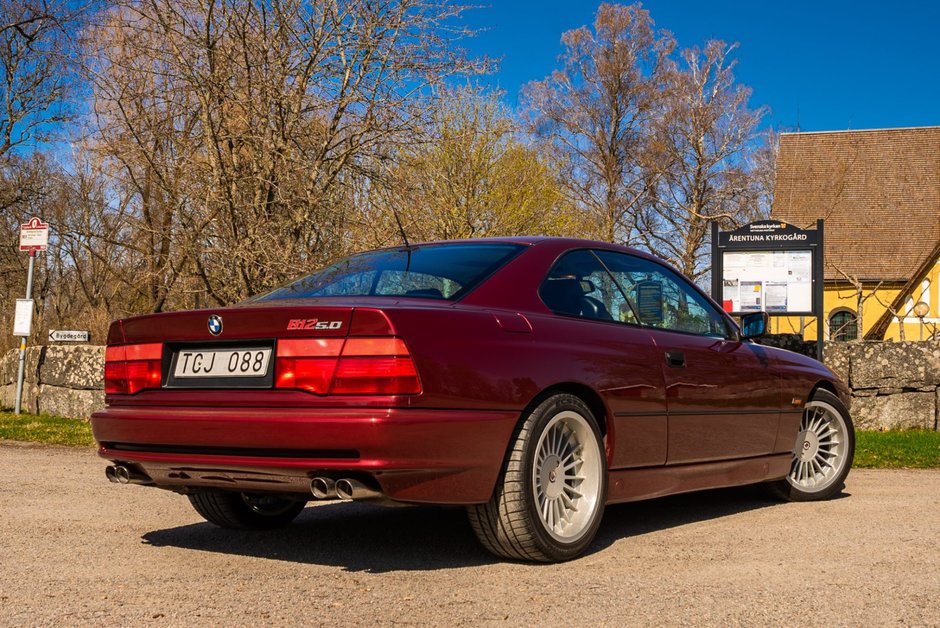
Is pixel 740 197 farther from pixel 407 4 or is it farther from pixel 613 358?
pixel 613 358

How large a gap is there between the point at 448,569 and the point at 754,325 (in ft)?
8.84

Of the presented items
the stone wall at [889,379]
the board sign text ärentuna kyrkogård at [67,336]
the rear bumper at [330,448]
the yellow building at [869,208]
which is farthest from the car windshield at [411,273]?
the yellow building at [869,208]

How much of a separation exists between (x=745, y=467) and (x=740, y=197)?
128ft

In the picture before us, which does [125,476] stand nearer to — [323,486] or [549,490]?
[323,486]

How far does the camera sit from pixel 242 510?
5387 mm

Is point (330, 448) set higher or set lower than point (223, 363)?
lower

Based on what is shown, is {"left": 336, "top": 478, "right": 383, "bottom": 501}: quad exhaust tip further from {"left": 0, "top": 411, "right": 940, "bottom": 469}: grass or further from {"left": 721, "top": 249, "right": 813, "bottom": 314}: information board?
{"left": 721, "top": 249, "right": 813, "bottom": 314}: information board

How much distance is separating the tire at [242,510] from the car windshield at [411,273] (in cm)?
105

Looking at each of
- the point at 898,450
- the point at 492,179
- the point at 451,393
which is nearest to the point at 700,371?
the point at 451,393

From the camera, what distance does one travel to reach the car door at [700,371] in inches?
210

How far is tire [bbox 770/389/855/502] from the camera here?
6.63 m

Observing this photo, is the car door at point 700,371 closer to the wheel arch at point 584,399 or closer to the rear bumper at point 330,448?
the wheel arch at point 584,399

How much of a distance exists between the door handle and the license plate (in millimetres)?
2118

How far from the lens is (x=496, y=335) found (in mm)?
4305
